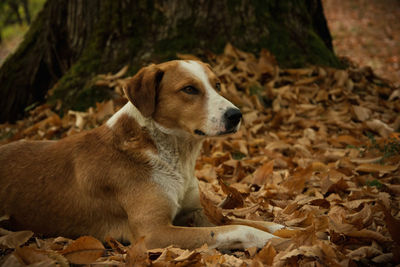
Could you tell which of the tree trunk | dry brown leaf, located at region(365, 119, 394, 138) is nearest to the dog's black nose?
dry brown leaf, located at region(365, 119, 394, 138)

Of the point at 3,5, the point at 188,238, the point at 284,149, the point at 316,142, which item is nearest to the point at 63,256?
the point at 188,238

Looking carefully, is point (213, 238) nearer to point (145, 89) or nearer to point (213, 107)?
point (213, 107)

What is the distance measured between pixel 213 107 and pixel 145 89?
2.05ft

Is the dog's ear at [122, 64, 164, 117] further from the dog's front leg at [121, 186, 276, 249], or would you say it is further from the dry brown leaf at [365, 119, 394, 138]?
the dry brown leaf at [365, 119, 394, 138]

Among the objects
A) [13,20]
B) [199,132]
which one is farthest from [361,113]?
[13,20]

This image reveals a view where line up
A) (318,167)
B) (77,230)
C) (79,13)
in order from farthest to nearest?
(79,13), (318,167), (77,230)

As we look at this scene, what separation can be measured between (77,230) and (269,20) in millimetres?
5750

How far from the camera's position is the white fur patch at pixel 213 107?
3260 mm

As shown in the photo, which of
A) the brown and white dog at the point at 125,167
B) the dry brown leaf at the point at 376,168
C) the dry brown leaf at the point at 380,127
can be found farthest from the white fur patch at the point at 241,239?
the dry brown leaf at the point at 380,127

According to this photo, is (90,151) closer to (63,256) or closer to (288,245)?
(63,256)

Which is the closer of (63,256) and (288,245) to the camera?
(63,256)

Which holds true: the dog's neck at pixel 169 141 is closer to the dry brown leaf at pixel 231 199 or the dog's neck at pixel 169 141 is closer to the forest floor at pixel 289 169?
the forest floor at pixel 289 169

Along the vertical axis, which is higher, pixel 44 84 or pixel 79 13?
pixel 79 13

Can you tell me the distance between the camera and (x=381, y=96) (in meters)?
7.64
